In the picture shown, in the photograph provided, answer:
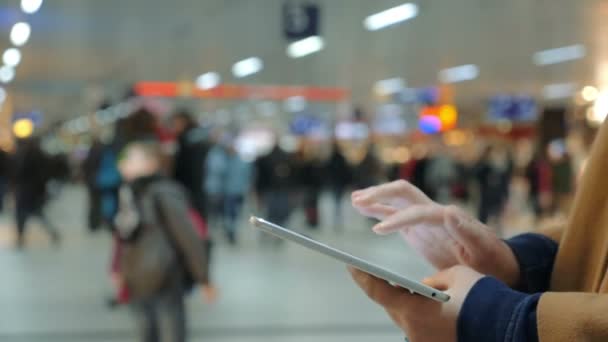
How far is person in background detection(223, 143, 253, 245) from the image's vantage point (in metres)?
9.45

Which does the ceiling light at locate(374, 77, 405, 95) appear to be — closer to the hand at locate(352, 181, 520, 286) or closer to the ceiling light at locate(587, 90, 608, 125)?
the ceiling light at locate(587, 90, 608, 125)

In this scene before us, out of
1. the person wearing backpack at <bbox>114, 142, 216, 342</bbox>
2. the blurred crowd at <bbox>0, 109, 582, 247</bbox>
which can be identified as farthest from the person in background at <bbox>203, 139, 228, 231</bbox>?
the person wearing backpack at <bbox>114, 142, 216, 342</bbox>

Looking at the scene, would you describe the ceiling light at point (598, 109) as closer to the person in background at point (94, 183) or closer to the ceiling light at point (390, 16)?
the ceiling light at point (390, 16)

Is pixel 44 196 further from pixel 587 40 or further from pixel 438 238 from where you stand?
pixel 438 238

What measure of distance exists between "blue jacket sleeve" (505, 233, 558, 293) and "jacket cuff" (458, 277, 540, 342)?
0.88ft

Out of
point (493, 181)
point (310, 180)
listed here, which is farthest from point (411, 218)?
point (493, 181)

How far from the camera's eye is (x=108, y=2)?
751 cm

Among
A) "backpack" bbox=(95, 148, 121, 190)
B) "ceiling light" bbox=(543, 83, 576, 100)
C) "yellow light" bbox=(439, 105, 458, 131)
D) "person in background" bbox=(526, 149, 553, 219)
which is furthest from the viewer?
"ceiling light" bbox=(543, 83, 576, 100)

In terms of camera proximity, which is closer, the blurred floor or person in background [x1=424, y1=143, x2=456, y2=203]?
the blurred floor

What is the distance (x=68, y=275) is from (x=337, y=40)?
11.8ft

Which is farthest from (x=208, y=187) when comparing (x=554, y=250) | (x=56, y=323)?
(x=554, y=250)

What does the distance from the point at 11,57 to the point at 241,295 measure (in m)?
3.11

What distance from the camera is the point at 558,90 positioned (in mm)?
12562

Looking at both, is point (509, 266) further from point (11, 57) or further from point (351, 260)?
point (11, 57)
